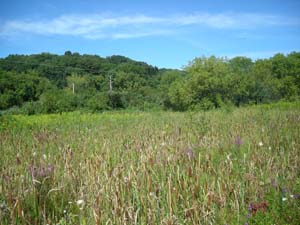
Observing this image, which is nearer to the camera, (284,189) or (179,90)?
(284,189)

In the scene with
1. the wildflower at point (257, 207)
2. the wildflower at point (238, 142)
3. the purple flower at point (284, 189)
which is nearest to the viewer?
the wildflower at point (257, 207)

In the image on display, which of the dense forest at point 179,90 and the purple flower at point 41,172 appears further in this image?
the dense forest at point 179,90

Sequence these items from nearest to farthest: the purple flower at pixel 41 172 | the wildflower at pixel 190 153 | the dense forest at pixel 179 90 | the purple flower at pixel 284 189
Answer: the purple flower at pixel 284 189, the purple flower at pixel 41 172, the wildflower at pixel 190 153, the dense forest at pixel 179 90

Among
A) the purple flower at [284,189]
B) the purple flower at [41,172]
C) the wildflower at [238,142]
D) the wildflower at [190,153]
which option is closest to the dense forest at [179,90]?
the wildflower at [238,142]

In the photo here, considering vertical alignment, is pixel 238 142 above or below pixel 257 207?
above

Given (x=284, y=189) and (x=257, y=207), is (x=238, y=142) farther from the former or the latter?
(x=257, y=207)

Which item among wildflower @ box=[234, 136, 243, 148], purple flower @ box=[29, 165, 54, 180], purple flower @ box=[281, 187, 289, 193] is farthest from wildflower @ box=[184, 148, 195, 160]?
purple flower @ box=[29, 165, 54, 180]

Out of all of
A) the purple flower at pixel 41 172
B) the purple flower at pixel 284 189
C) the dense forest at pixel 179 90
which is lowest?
the purple flower at pixel 284 189

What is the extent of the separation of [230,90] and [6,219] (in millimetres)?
35266

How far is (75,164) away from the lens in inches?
156

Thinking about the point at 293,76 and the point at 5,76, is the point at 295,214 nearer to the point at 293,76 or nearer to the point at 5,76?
the point at 5,76

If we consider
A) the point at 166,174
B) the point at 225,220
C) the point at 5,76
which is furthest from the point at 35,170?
the point at 5,76

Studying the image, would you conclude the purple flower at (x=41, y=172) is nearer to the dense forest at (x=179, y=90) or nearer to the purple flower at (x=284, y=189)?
the purple flower at (x=284, y=189)

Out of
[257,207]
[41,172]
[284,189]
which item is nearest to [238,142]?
[284,189]
